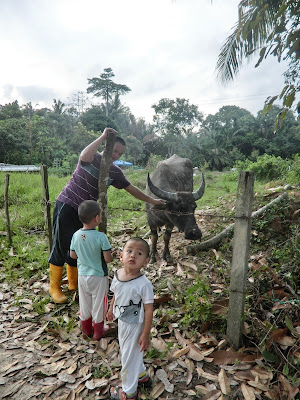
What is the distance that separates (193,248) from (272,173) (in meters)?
7.27

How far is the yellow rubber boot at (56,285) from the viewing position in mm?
2988

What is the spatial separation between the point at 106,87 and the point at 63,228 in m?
31.3

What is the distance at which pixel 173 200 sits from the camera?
3.49m

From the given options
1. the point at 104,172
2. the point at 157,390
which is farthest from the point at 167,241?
the point at 157,390

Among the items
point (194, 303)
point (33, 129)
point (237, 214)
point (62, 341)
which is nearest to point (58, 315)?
point (62, 341)

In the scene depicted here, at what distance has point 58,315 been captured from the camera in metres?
2.82

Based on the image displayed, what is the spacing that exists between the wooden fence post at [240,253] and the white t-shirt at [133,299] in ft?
2.53

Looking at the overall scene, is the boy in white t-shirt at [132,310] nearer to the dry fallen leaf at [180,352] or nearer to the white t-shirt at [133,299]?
the white t-shirt at [133,299]

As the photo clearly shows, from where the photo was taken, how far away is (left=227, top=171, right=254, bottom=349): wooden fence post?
6.39ft

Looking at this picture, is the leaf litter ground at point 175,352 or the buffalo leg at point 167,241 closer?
the leaf litter ground at point 175,352

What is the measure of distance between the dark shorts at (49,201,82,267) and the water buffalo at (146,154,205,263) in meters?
0.87

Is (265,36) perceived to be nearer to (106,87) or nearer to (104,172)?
(104,172)

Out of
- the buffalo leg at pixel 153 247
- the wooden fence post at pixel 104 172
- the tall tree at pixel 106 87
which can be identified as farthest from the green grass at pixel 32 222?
the tall tree at pixel 106 87

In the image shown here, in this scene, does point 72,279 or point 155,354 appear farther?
point 72,279
